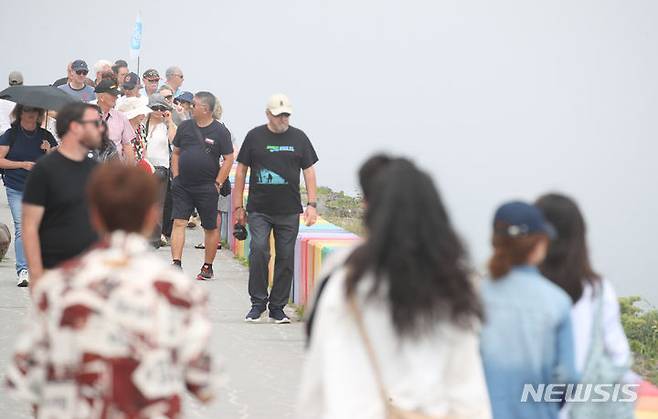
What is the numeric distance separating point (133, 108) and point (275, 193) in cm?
358

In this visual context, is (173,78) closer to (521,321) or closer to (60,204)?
(60,204)

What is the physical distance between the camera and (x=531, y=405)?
558cm

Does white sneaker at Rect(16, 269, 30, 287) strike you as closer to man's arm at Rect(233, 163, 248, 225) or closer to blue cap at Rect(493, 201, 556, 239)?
man's arm at Rect(233, 163, 248, 225)

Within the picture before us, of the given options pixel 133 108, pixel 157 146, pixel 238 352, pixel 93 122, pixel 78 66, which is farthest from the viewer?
pixel 78 66

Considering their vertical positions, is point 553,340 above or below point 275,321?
above

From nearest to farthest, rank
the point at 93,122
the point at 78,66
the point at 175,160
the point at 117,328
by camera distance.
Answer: the point at 117,328
the point at 93,122
the point at 175,160
the point at 78,66

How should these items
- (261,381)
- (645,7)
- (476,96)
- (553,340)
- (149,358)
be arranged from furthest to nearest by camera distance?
(645,7), (476,96), (261,381), (553,340), (149,358)

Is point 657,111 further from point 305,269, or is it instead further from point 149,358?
point 149,358

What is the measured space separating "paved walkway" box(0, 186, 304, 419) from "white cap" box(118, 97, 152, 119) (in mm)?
1533

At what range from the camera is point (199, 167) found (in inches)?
547

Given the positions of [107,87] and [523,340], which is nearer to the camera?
[523,340]

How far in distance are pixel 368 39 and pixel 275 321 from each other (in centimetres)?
8432

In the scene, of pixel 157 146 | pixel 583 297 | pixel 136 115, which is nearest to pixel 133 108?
pixel 136 115

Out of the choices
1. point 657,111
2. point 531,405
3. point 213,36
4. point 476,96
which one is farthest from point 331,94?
point 531,405
